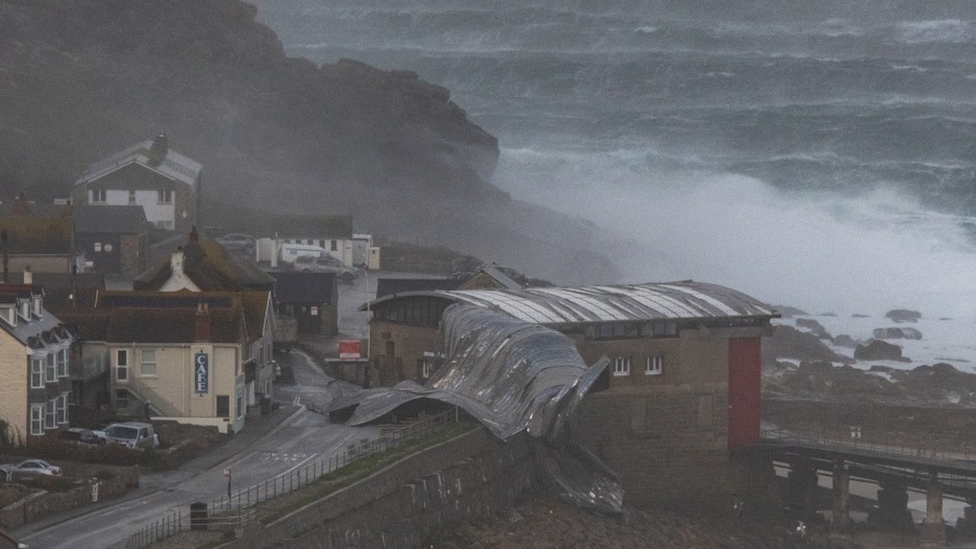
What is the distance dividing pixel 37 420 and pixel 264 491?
16.7 ft

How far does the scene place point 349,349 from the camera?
53.7m

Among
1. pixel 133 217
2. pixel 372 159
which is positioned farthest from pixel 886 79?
pixel 133 217

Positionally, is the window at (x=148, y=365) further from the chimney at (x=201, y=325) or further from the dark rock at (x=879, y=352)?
A: the dark rock at (x=879, y=352)

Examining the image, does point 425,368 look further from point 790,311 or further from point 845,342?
point 790,311

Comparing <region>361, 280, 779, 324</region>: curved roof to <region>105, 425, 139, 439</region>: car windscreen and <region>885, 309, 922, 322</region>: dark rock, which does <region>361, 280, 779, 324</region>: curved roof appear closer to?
<region>105, 425, 139, 439</region>: car windscreen

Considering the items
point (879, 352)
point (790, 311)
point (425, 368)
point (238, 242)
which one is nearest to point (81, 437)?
point (425, 368)

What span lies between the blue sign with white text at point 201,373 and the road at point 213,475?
1.19 meters

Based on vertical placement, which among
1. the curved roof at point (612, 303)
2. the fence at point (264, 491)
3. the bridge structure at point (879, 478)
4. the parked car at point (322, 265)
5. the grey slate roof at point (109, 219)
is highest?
the grey slate roof at point (109, 219)

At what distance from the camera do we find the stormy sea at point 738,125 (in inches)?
3501

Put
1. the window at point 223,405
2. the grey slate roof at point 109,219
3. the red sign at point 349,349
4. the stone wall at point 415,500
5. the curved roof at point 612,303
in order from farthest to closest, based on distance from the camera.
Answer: the grey slate roof at point 109,219, the red sign at point 349,349, the curved roof at point 612,303, the window at point 223,405, the stone wall at point 415,500

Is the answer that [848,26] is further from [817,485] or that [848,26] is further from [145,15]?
[817,485]

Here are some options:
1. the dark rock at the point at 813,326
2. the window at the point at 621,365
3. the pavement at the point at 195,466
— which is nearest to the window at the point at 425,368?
the window at the point at 621,365

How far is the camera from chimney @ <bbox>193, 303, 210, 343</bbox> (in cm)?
4284

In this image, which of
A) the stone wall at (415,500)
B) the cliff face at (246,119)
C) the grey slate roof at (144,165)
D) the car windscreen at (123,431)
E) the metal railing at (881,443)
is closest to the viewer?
the stone wall at (415,500)
